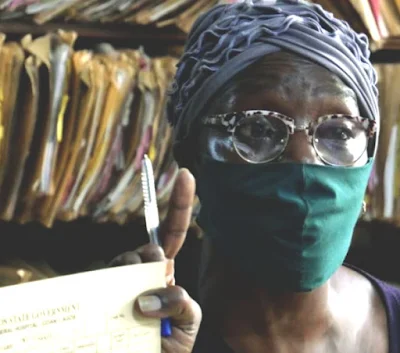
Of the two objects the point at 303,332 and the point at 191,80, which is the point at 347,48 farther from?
the point at 303,332

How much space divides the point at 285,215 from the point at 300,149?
0.10 meters

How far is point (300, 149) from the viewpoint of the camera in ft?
3.27

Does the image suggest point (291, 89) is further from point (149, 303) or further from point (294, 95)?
point (149, 303)

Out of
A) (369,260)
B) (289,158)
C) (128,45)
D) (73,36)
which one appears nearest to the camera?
(289,158)

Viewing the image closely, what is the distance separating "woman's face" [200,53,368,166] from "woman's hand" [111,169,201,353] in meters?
0.19

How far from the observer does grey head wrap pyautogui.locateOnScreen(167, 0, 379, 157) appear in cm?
100

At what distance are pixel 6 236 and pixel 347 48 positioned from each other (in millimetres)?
755

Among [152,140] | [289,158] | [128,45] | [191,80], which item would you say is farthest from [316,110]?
[128,45]

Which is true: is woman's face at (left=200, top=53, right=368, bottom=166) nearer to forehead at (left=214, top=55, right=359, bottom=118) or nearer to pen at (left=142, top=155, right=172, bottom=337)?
forehead at (left=214, top=55, right=359, bottom=118)

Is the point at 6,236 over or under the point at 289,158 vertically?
under

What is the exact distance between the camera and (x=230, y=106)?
1019 mm

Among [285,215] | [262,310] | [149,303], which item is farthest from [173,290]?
[262,310]

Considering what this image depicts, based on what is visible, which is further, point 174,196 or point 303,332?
point 303,332

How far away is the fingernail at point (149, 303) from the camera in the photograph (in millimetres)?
761
